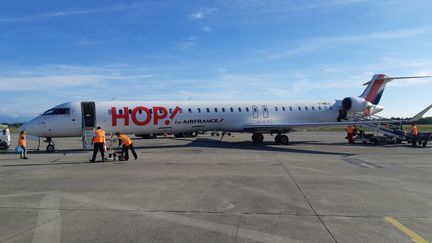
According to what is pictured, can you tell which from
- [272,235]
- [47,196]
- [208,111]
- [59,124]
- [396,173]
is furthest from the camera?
[208,111]

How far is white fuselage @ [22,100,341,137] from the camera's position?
21.4 metres

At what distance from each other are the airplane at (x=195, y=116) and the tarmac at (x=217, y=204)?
829 centimetres

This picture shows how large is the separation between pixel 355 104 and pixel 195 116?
1347cm

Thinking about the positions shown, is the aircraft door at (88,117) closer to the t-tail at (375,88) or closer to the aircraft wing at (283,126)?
the aircraft wing at (283,126)

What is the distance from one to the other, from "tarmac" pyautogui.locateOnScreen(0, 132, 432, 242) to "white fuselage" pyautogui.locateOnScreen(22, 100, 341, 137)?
8281mm

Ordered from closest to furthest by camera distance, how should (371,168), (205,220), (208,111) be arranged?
(205,220) < (371,168) < (208,111)

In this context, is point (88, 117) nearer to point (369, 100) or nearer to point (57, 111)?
point (57, 111)

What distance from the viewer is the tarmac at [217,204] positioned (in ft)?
18.9

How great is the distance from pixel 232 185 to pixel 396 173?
6.14 m

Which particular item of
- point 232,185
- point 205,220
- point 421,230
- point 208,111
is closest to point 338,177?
point 232,185

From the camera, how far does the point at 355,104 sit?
96.0 feet

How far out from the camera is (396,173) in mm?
12328

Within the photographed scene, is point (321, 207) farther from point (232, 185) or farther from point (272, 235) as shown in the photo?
point (232, 185)

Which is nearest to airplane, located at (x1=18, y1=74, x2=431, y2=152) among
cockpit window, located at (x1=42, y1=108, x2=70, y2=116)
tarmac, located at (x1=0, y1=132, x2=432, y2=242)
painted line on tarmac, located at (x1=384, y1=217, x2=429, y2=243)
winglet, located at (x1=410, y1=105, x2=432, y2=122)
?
cockpit window, located at (x1=42, y1=108, x2=70, y2=116)
